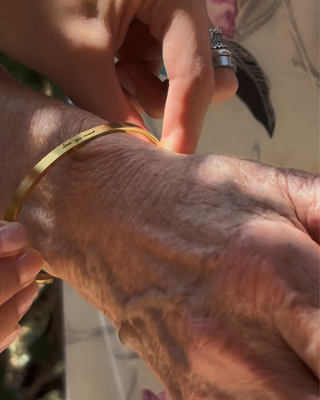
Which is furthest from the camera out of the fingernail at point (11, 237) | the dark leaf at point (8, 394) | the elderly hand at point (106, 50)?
the dark leaf at point (8, 394)

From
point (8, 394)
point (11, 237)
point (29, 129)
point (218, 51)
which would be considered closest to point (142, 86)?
point (218, 51)

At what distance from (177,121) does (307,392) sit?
367 millimetres

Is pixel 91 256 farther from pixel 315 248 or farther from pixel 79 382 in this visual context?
pixel 79 382

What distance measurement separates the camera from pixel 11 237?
16.3 inches

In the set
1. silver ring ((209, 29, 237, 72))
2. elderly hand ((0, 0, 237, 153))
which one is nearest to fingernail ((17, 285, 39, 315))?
elderly hand ((0, 0, 237, 153))

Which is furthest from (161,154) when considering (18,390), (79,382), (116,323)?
(18,390)

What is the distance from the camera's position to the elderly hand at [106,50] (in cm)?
55

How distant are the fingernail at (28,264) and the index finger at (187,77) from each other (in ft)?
0.72

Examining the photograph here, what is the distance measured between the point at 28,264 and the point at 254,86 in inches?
26.0

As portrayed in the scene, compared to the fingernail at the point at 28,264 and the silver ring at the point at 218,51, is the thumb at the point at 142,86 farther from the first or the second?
the fingernail at the point at 28,264

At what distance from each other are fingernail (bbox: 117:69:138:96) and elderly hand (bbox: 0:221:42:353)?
330 mm

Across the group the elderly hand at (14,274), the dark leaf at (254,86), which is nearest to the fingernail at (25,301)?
the elderly hand at (14,274)

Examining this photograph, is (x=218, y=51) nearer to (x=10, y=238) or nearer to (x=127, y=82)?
(x=127, y=82)

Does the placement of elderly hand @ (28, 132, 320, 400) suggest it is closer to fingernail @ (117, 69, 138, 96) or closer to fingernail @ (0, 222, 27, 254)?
fingernail @ (0, 222, 27, 254)
